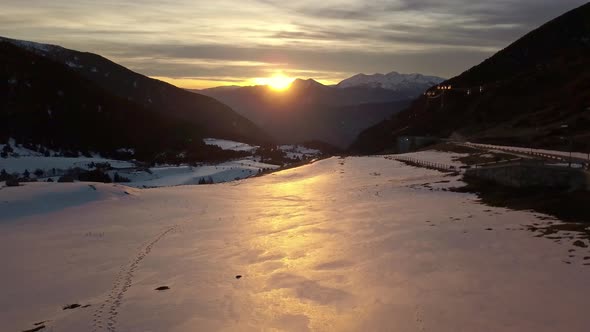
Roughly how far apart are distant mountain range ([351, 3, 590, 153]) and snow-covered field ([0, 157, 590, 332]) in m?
29.8

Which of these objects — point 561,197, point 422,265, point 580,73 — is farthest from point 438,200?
point 580,73

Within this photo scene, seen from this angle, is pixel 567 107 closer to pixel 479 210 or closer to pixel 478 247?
pixel 479 210

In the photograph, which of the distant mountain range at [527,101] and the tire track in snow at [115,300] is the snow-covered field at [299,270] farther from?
the distant mountain range at [527,101]

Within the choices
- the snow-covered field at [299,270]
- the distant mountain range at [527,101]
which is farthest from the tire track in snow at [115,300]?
the distant mountain range at [527,101]

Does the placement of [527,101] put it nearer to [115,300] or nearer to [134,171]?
[134,171]

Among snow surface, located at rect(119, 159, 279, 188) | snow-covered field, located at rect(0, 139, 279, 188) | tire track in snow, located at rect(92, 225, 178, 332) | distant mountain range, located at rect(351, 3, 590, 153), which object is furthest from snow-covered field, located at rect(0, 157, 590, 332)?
snow-covered field, located at rect(0, 139, 279, 188)

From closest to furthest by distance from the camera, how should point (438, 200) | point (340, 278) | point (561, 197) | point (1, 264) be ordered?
point (340, 278)
point (1, 264)
point (561, 197)
point (438, 200)

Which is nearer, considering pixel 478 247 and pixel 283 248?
pixel 478 247

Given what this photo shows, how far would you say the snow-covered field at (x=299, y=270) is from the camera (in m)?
14.1

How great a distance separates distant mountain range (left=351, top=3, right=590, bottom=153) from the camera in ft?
243

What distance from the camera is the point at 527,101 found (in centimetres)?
12525

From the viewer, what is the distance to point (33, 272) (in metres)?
20.6

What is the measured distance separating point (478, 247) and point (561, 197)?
1068cm

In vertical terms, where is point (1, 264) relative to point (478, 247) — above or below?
below
